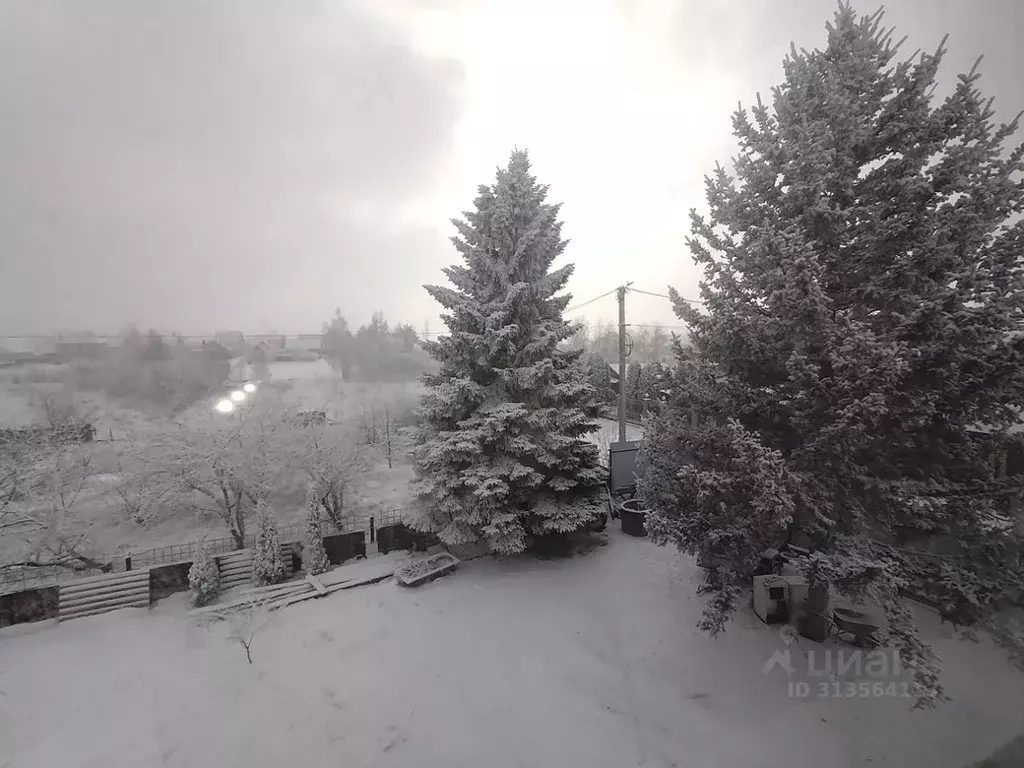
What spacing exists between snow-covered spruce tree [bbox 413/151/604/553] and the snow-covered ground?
1.57 metres

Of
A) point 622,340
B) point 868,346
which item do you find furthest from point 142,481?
point 868,346

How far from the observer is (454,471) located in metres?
8.45

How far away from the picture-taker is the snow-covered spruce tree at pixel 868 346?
155 inches

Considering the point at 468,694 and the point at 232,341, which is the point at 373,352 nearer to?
the point at 232,341

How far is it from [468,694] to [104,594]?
8.05 metres

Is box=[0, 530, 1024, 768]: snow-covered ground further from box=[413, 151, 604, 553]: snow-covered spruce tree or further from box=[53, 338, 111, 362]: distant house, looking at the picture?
box=[53, 338, 111, 362]: distant house

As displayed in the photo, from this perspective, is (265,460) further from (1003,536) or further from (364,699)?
(1003,536)

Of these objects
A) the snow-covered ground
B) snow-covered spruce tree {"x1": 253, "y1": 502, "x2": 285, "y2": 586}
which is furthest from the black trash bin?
snow-covered spruce tree {"x1": 253, "y1": 502, "x2": 285, "y2": 586}

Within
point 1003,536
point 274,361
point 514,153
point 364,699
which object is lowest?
point 364,699

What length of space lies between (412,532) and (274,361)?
7.31 m

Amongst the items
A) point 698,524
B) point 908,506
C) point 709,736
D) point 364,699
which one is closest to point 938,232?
point 908,506

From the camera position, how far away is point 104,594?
8055 millimetres

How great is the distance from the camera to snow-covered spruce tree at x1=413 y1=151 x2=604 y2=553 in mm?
8266

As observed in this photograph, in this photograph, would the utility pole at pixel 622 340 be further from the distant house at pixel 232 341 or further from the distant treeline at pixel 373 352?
the distant house at pixel 232 341
